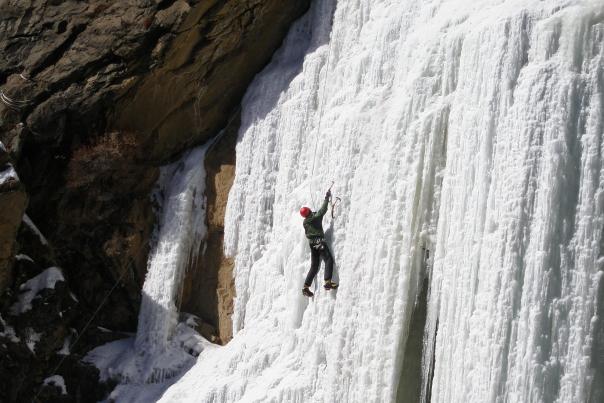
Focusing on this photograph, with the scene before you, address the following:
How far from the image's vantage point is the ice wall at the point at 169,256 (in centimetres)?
1567

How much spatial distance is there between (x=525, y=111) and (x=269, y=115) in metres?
6.06

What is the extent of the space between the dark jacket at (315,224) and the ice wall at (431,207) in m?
0.17

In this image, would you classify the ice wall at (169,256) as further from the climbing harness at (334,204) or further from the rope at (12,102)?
the climbing harness at (334,204)

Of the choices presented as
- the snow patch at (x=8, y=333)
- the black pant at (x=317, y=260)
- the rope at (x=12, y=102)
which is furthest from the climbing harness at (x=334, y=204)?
the rope at (x=12, y=102)

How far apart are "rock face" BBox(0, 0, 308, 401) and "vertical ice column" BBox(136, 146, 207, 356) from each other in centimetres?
20

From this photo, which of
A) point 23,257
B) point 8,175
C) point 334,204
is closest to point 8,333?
point 23,257

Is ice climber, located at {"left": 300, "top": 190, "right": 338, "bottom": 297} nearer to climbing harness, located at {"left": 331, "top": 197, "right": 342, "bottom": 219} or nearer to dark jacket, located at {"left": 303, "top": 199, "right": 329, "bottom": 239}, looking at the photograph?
dark jacket, located at {"left": 303, "top": 199, "right": 329, "bottom": 239}

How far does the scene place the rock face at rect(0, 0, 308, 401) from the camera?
627 inches

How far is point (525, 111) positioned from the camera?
10492 mm

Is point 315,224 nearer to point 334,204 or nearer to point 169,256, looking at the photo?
point 334,204

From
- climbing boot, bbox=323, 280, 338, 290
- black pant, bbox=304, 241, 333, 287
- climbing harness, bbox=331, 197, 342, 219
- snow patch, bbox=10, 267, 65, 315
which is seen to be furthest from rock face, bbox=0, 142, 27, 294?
climbing boot, bbox=323, 280, 338, 290

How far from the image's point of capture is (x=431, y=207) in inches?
458

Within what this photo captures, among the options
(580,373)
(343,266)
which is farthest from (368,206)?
(580,373)

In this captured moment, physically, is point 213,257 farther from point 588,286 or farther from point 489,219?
point 588,286
